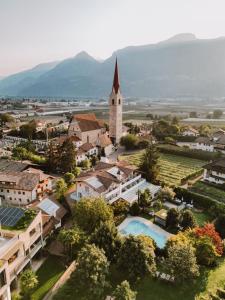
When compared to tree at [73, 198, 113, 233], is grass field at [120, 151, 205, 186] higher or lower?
lower

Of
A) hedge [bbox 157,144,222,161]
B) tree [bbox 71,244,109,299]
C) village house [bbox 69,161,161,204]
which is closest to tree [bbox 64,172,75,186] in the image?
village house [bbox 69,161,161,204]

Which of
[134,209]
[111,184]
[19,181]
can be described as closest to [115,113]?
[111,184]

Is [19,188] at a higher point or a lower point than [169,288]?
higher

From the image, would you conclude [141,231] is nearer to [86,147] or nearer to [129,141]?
[86,147]

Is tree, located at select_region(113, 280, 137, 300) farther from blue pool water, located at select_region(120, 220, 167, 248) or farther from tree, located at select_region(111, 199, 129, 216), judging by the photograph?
tree, located at select_region(111, 199, 129, 216)

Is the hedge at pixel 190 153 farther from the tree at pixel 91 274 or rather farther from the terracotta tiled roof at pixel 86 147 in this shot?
the tree at pixel 91 274

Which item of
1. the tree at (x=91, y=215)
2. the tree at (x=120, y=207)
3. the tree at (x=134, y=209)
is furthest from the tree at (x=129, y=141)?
the tree at (x=91, y=215)
